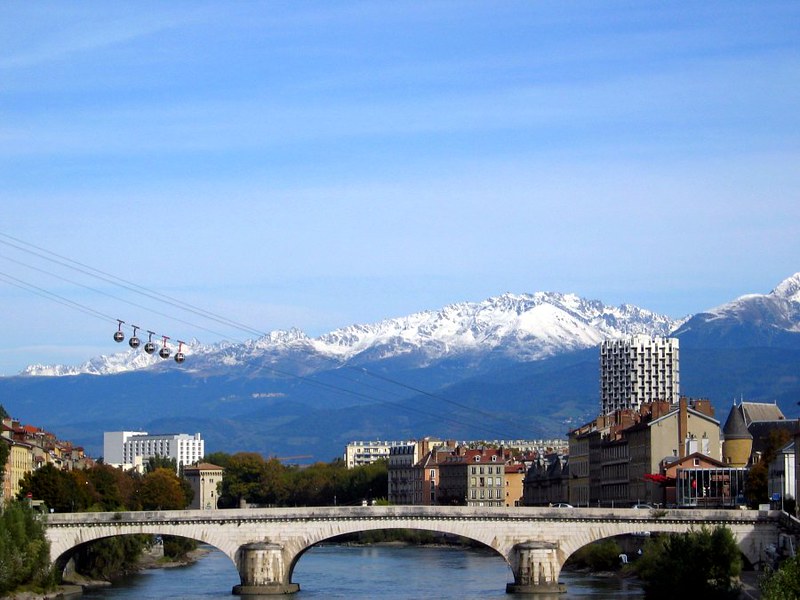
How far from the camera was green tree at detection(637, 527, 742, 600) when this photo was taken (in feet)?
293

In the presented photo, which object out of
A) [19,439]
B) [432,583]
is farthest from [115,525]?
[19,439]

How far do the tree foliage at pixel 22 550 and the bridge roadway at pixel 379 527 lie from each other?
2589mm

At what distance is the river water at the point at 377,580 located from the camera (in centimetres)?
10138

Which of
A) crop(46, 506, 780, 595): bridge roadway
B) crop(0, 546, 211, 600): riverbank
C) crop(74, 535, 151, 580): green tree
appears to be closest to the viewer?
crop(0, 546, 211, 600): riverbank

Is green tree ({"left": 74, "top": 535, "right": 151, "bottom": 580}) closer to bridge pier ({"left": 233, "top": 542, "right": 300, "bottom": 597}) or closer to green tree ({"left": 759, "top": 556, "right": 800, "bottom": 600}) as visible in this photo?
bridge pier ({"left": 233, "top": 542, "right": 300, "bottom": 597})

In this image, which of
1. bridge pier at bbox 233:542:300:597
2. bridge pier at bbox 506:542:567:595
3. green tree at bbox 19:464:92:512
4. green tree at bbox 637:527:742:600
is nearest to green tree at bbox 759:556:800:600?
green tree at bbox 637:527:742:600

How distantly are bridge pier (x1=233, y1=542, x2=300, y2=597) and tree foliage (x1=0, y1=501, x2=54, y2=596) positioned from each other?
11231 mm

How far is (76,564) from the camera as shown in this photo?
378ft

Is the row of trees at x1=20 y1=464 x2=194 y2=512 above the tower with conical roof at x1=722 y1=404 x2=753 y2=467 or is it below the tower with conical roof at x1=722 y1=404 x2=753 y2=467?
below

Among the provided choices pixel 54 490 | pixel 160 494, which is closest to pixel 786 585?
pixel 54 490

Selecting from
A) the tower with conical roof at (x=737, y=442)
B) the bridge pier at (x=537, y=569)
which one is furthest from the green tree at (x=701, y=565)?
the tower with conical roof at (x=737, y=442)

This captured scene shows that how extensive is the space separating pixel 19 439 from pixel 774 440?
64023mm

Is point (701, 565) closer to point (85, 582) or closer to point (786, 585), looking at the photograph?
point (786, 585)

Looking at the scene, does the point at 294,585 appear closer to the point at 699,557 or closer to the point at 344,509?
the point at 344,509
